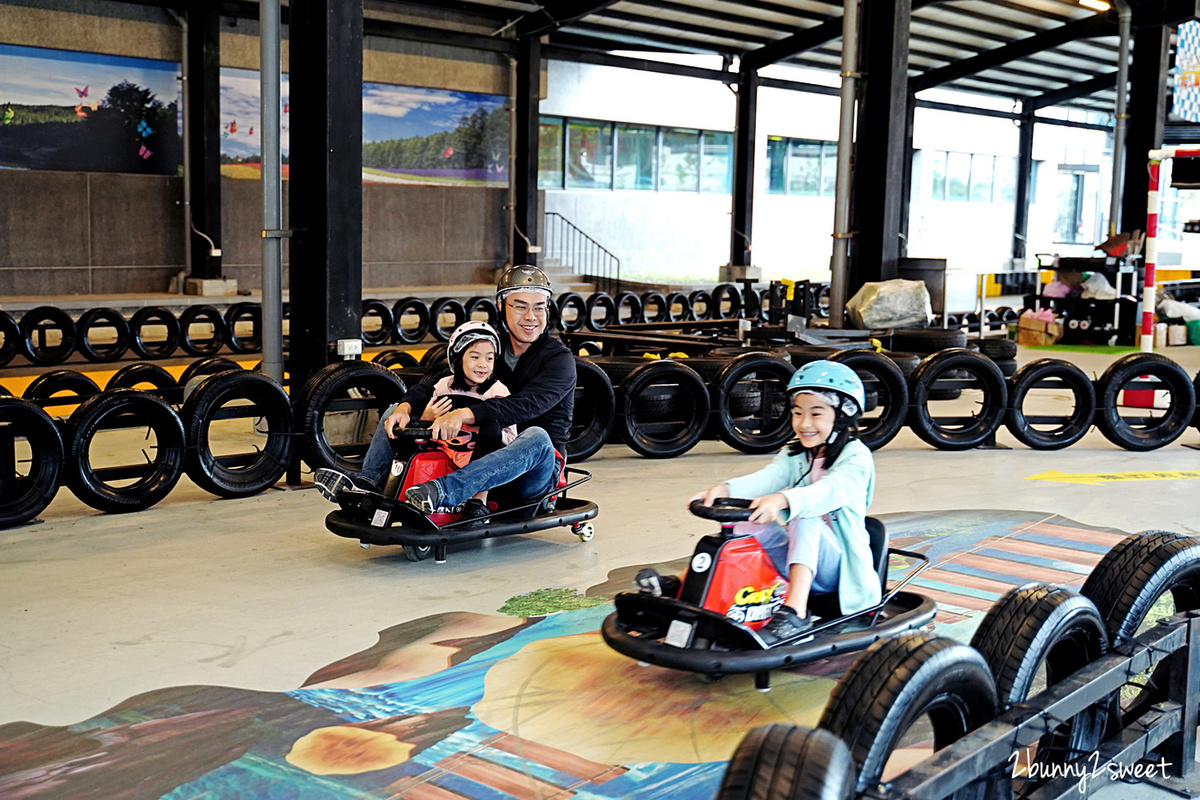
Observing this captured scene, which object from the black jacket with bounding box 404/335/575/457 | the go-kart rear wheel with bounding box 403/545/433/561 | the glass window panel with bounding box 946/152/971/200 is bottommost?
the go-kart rear wheel with bounding box 403/545/433/561

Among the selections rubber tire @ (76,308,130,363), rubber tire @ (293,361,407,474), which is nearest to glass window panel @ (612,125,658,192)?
rubber tire @ (76,308,130,363)

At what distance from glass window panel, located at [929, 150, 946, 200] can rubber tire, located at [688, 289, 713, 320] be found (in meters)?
12.6

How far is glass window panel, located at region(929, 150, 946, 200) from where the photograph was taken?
90.9 ft

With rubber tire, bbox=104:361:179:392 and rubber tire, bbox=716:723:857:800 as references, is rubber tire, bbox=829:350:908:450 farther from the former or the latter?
rubber tire, bbox=716:723:857:800

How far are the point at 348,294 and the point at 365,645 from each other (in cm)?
358

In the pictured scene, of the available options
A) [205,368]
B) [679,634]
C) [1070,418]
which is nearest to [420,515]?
[679,634]

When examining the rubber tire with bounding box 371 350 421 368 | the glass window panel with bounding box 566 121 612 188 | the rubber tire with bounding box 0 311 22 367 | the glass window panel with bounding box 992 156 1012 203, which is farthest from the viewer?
the glass window panel with bounding box 992 156 1012 203

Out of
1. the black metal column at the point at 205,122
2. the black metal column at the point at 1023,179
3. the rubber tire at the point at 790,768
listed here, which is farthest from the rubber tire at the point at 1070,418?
the black metal column at the point at 1023,179

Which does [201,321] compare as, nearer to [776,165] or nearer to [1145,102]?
[1145,102]

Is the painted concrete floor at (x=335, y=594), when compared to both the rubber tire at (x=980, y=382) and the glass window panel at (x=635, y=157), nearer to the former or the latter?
the rubber tire at (x=980, y=382)

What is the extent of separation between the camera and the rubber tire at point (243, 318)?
474 inches

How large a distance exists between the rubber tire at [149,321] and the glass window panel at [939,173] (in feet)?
67.1

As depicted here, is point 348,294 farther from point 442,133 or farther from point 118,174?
point 442,133

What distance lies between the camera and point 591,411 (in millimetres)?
7012
